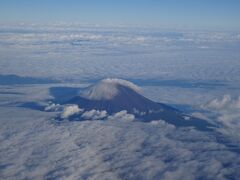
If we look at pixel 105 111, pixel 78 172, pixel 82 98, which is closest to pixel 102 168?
pixel 78 172

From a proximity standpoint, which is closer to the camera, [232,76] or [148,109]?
[148,109]

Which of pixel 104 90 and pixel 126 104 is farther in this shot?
pixel 104 90

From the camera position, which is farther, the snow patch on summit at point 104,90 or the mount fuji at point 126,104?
the snow patch on summit at point 104,90

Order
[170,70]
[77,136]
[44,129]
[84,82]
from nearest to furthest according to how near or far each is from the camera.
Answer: [77,136] → [44,129] → [84,82] → [170,70]

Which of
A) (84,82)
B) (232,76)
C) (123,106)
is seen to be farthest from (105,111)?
(232,76)

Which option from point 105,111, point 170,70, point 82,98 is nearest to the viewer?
point 105,111

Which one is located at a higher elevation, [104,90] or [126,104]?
[104,90]

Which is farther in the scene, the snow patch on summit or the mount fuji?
the snow patch on summit

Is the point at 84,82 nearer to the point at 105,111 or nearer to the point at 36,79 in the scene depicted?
the point at 36,79
